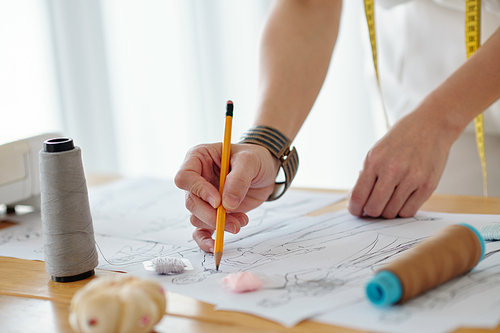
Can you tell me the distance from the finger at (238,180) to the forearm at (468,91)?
1.21ft

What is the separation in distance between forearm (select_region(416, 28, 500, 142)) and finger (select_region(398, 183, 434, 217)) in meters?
0.12

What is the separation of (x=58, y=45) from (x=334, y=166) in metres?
1.96

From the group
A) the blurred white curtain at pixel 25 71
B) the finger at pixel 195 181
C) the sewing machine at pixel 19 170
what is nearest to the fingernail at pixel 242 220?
the finger at pixel 195 181

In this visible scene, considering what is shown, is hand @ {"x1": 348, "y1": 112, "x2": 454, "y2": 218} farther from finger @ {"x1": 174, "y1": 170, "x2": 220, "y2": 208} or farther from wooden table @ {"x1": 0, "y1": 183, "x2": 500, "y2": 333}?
wooden table @ {"x1": 0, "y1": 183, "x2": 500, "y2": 333}

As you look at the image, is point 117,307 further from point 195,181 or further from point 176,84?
point 176,84

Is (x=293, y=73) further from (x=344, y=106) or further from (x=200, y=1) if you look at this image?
(x=200, y=1)

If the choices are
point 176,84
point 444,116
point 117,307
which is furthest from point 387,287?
point 176,84

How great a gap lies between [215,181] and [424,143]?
0.41 metres

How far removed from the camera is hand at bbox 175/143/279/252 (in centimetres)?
80

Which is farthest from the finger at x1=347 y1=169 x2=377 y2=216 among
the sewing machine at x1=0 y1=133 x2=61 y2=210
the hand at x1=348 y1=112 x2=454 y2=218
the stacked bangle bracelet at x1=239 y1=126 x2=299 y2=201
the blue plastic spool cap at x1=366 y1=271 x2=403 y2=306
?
the sewing machine at x1=0 y1=133 x2=61 y2=210

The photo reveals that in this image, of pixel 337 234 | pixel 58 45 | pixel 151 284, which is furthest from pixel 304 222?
pixel 58 45

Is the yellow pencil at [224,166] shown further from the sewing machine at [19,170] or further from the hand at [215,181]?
the sewing machine at [19,170]

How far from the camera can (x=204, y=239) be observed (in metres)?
0.83

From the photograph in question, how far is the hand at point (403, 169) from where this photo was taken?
910mm
